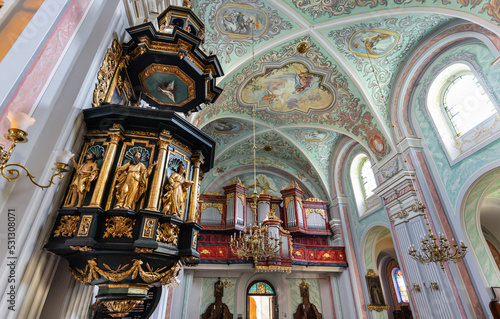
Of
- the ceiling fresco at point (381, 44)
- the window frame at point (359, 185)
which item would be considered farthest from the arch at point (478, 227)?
the window frame at point (359, 185)

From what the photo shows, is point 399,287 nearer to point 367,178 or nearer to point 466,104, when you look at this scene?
point 367,178

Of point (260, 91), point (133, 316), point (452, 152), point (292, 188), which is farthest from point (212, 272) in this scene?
point (452, 152)

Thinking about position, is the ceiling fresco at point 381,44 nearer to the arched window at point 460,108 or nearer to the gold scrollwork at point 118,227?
the arched window at point 460,108

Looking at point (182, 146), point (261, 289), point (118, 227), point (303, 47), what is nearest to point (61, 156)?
point (118, 227)

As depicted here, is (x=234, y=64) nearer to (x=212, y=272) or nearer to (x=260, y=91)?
(x=260, y=91)

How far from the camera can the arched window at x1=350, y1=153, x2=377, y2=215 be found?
11.1 meters

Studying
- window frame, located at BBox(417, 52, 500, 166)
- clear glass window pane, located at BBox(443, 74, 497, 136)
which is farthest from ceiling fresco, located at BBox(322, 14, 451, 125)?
clear glass window pane, located at BBox(443, 74, 497, 136)

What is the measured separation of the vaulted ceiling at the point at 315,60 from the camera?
290 inches

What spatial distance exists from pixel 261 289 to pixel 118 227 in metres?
10.3

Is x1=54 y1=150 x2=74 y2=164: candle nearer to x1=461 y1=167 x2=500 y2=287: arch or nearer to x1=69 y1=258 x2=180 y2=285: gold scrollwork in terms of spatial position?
x1=69 y1=258 x2=180 y2=285: gold scrollwork

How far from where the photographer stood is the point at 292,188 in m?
12.5

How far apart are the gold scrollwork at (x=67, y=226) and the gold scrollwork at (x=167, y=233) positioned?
792mm

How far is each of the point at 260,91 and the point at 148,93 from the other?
19.7 feet

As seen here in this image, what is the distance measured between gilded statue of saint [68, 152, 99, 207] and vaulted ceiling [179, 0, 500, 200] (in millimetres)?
5566
